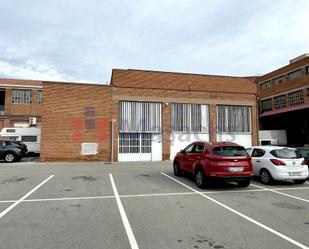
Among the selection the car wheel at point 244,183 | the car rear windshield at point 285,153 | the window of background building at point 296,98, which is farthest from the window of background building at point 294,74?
the car wheel at point 244,183

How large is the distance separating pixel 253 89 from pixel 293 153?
1410cm

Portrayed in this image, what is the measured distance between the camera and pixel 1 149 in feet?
A: 60.8

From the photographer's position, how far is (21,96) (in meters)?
38.0

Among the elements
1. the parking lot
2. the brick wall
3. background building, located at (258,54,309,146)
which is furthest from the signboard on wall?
background building, located at (258,54,309,146)

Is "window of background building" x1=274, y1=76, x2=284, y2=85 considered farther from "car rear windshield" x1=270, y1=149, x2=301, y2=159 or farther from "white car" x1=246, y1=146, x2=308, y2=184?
"car rear windshield" x1=270, y1=149, x2=301, y2=159

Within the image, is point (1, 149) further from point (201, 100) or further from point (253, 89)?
point (253, 89)

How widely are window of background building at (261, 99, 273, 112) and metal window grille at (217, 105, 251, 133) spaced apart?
22931 millimetres

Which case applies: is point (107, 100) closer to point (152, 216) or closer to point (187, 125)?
point (187, 125)

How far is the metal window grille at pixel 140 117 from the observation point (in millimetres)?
20438

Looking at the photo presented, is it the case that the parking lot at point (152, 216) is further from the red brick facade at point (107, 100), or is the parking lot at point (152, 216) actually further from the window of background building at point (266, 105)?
the window of background building at point (266, 105)

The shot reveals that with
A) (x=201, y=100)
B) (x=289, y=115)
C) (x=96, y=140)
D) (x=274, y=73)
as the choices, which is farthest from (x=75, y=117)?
(x=274, y=73)

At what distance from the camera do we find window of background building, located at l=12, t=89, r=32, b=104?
37.6 meters

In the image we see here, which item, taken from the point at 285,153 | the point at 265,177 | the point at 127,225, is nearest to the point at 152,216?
the point at 127,225

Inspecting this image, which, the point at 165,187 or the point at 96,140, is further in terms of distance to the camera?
the point at 96,140
